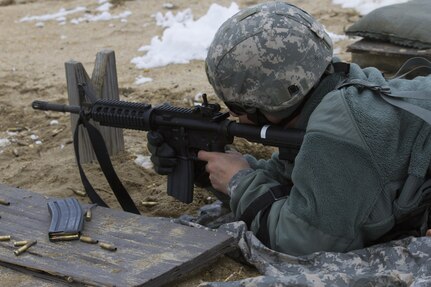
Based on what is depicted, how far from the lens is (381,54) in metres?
6.56

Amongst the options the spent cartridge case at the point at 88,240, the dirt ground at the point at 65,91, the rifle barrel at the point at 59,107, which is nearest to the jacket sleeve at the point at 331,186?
the dirt ground at the point at 65,91

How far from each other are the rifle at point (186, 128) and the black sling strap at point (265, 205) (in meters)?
0.19

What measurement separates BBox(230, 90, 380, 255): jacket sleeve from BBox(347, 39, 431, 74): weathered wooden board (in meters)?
3.34

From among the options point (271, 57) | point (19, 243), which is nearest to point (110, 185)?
point (19, 243)

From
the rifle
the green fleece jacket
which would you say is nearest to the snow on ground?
the rifle

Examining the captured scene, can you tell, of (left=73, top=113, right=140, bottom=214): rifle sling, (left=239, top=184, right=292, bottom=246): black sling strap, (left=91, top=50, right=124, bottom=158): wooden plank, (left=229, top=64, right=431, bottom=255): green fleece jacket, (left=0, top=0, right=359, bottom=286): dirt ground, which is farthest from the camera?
(left=91, top=50, right=124, bottom=158): wooden plank

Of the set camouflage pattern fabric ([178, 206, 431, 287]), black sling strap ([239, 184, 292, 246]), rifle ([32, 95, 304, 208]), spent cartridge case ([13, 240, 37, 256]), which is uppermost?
rifle ([32, 95, 304, 208])

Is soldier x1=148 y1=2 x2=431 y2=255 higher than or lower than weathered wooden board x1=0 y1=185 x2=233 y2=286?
higher

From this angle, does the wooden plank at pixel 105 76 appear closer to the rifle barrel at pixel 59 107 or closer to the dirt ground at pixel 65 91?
the dirt ground at pixel 65 91

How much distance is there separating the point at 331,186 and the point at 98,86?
98.8 inches

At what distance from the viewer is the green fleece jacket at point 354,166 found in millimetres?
3148

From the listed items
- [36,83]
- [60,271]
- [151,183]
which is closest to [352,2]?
[36,83]

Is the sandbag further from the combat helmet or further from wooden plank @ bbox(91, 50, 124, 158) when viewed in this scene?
the combat helmet

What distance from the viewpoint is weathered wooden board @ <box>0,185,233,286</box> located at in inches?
131
